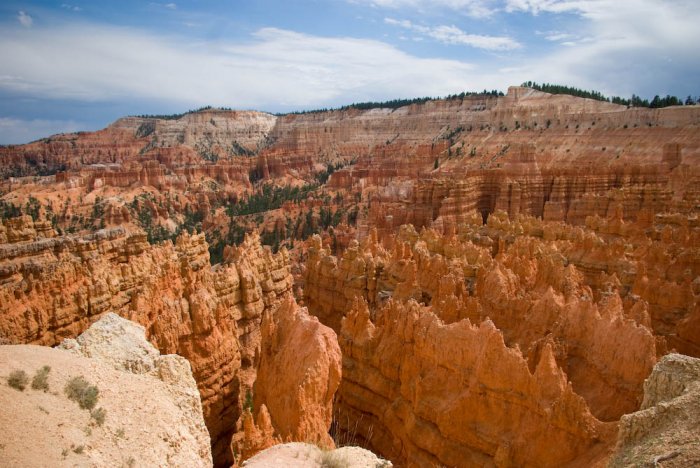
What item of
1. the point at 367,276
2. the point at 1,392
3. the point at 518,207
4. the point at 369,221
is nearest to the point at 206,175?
the point at 369,221

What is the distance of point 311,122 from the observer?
384 feet

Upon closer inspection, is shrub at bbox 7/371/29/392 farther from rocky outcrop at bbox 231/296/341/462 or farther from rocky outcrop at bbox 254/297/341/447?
rocky outcrop at bbox 254/297/341/447

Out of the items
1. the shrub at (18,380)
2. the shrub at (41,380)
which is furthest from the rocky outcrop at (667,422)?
the shrub at (18,380)

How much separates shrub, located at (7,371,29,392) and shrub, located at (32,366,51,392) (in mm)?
76

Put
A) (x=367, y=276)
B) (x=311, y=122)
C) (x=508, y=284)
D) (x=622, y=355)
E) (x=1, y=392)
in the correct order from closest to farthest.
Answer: (x=1, y=392)
(x=622, y=355)
(x=508, y=284)
(x=367, y=276)
(x=311, y=122)

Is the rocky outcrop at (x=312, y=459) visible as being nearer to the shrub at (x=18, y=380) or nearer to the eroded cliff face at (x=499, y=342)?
the shrub at (x=18, y=380)

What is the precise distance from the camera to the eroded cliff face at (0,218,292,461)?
10820 millimetres

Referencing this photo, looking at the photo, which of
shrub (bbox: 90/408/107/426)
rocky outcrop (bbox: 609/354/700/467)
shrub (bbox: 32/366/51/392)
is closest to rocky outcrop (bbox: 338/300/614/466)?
rocky outcrop (bbox: 609/354/700/467)

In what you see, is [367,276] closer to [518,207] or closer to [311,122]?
[518,207]

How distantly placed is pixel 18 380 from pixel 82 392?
0.58 metres

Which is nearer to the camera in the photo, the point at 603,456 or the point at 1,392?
the point at 1,392

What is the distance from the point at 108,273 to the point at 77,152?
365 feet

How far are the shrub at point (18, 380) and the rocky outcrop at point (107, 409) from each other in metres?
0.05

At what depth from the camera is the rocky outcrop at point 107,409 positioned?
4309mm
